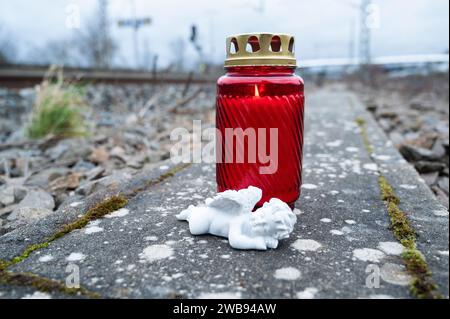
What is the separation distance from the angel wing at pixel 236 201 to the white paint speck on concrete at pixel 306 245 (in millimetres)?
154

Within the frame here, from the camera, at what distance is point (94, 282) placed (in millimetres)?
880

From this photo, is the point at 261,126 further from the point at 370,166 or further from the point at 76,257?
the point at 370,166

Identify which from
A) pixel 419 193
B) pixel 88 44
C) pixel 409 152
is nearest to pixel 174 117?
pixel 409 152

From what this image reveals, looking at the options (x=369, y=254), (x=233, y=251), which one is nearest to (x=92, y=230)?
(x=233, y=251)

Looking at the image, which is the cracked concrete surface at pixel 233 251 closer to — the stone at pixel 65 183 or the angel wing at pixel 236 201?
the angel wing at pixel 236 201

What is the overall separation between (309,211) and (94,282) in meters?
0.73

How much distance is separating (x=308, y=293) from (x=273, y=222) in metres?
0.23

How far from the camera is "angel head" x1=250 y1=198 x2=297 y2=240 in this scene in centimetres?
102

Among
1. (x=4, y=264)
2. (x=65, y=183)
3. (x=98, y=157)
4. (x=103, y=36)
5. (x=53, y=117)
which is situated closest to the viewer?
(x=4, y=264)

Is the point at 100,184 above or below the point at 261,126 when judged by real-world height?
below

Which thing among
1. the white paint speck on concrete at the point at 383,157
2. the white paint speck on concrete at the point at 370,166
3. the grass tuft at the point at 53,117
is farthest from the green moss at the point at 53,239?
the grass tuft at the point at 53,117

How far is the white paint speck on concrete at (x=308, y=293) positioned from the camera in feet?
2.69

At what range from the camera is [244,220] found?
1.05 meters
